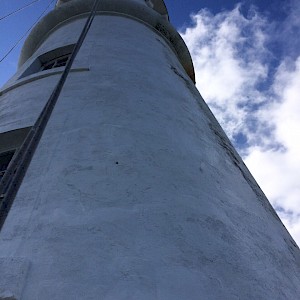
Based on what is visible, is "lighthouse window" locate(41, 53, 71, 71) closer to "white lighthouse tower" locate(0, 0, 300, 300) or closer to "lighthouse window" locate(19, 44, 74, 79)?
"lighthouse window" locate(19, 44, 74, 79)

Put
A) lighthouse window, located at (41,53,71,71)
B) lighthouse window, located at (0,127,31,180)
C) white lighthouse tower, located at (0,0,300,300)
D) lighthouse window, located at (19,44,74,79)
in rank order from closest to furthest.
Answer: white lighthouse tower, located at (0,0,300,300) → lighthouse window, located at (0,127,31,180) → lighthouse window, located at (19,44,74,79) → lighthouse window, located at (41,53,71,71)

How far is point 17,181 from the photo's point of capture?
5.56ft

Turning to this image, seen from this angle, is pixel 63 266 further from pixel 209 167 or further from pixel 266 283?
pixel 209 167

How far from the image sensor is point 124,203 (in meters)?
2.97

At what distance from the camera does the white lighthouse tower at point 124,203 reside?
235cm

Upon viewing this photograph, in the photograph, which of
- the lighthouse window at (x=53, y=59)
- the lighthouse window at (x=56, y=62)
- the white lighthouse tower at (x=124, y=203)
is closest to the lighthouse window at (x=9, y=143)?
the white lighthouse tower at (x=124, y=203)

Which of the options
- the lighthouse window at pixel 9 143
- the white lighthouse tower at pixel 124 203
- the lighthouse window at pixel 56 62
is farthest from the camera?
the lighthouse window at pixel 56 62

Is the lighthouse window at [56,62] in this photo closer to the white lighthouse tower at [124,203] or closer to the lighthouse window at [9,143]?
the white lighthouse tower at [124,203]

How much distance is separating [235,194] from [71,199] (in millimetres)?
1727

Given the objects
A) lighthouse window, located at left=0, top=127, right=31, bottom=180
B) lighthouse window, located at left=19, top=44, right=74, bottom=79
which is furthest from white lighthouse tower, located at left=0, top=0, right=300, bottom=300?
lighthouse window, located at left=19, top=44, right=74, bottom=79

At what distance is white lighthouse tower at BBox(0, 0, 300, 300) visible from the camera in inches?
92.4

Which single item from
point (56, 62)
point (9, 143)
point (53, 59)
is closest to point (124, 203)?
point (9, 143)

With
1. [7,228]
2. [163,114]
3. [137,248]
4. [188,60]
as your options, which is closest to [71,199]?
[7,228]

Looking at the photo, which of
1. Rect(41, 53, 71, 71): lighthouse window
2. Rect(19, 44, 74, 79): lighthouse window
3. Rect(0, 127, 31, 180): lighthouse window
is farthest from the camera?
Rect(41, 53, 71, 71): lighthouse window
